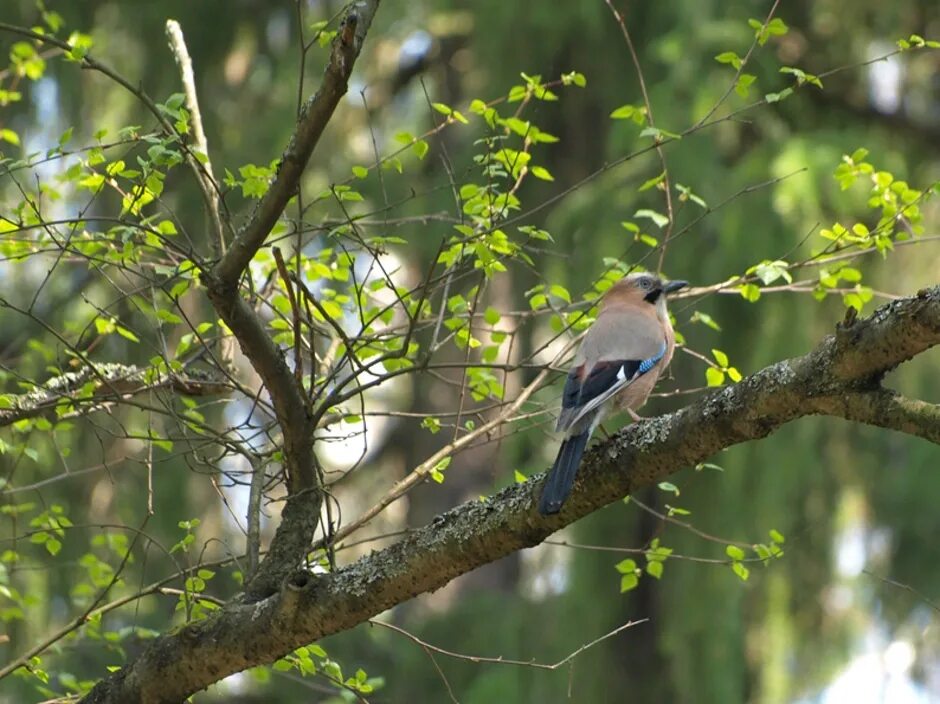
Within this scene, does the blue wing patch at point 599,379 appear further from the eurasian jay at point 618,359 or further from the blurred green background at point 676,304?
the blurred green background at point 676,304

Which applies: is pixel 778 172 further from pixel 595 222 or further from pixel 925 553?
pixel 925 553

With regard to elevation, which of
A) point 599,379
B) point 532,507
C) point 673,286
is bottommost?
point 532,507

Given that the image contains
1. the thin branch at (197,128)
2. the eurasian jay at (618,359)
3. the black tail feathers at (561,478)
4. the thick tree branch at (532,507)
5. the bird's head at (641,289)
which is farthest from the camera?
the bird's head at (641,289)

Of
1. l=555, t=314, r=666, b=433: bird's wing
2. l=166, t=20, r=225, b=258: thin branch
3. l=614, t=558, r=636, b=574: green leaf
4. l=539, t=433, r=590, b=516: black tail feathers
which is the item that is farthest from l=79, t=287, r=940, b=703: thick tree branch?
l=166, t=20, r=225, b=258: thin branch

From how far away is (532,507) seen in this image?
139 inches

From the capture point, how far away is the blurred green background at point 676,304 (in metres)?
6.67

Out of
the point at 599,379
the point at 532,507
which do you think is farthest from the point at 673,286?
the point at 532,507

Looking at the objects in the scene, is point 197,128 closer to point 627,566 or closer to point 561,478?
point 561,478

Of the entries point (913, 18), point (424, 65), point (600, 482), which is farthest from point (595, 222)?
point (424, 65)

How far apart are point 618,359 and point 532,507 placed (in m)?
1.14

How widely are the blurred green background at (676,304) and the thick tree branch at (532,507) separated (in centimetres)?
117

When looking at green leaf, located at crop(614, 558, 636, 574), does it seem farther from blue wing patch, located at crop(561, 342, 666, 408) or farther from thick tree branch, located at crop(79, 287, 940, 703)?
thick tree branch, located at crop(79, 287, 940, 703)

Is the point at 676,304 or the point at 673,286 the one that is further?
the point at 676,304

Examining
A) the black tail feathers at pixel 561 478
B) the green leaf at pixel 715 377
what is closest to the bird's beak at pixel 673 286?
the green leaf at pixel 715 377
